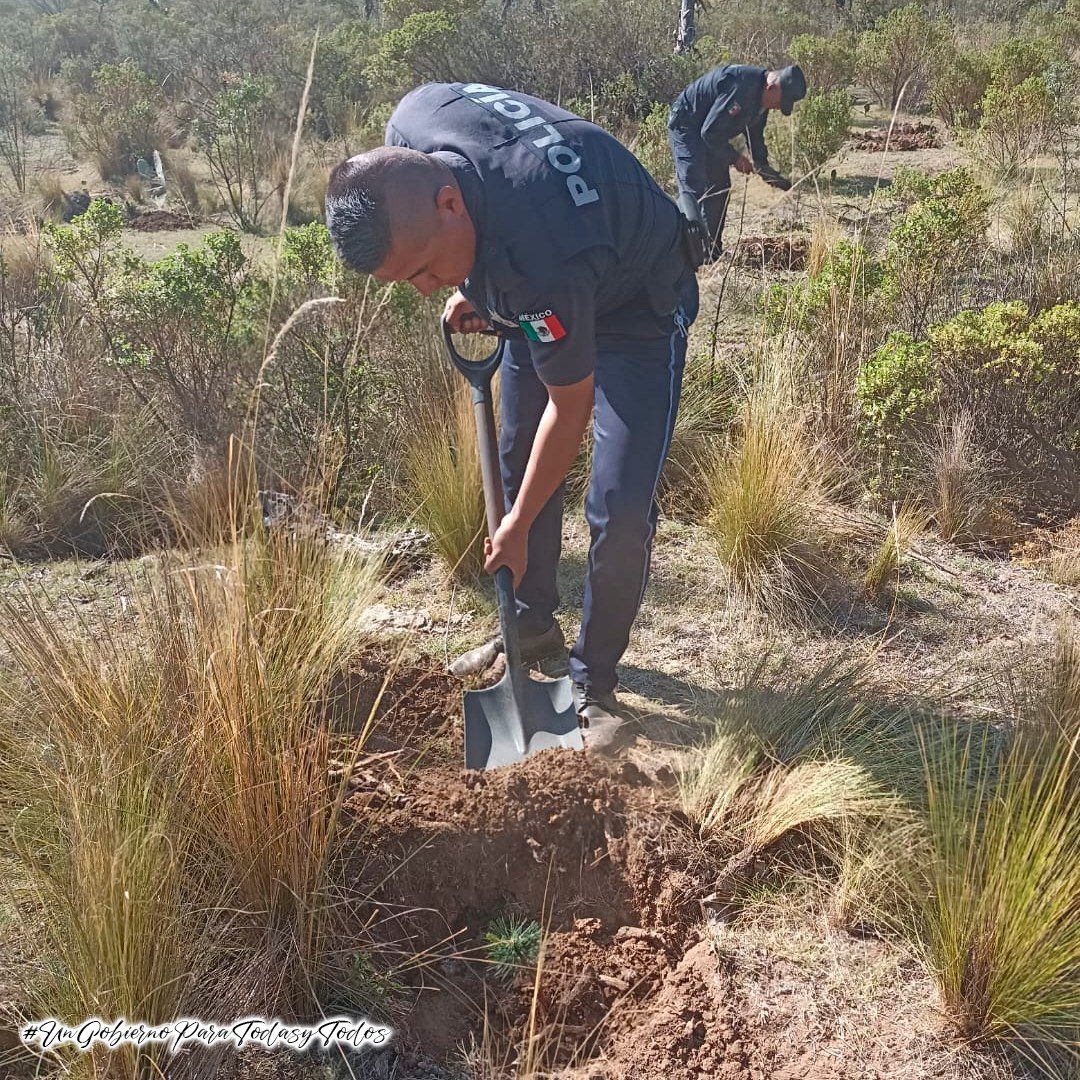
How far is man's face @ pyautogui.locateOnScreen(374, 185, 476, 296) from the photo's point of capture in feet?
6.09

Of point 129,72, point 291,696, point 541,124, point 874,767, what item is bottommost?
point 874,767

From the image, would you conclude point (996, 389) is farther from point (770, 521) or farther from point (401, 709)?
point (401, 709)

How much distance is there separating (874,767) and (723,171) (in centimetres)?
472

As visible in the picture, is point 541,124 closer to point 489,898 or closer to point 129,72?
point 489,898

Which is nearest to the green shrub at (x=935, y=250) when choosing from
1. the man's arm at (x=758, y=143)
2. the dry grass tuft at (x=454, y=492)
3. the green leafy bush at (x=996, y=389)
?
the green leafy bush at (x=996, y=389)

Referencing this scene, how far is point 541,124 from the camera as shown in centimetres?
218

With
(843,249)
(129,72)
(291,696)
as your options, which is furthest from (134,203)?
(291,696)

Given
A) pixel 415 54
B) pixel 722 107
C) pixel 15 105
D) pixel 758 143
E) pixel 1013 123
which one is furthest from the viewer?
pixel 15 105

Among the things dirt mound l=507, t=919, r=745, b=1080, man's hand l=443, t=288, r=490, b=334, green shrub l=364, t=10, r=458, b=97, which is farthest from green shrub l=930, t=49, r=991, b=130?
dirt mound l=507, t=919, r=745, b=1080

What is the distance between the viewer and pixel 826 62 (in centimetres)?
1145

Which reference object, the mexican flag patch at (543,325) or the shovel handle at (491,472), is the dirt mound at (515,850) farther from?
the mexican flag patch at (543,325)

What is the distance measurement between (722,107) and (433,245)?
4540 mm

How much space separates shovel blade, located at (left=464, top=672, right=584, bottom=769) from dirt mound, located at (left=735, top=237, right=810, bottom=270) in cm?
427

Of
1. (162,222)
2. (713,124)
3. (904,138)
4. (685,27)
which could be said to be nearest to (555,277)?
(713,124)
